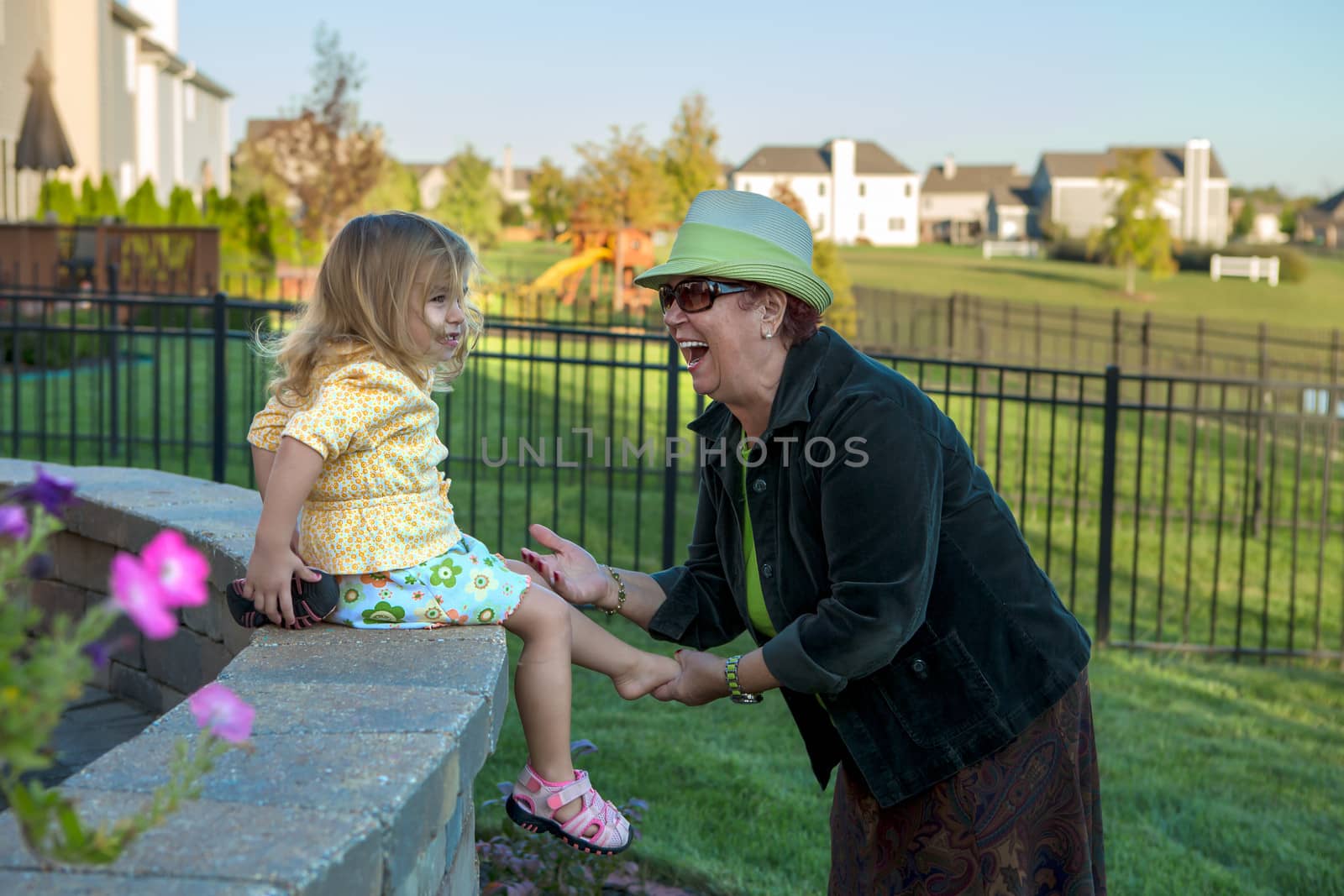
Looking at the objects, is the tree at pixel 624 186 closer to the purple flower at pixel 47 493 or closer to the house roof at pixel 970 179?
the purple flower at pixel 47 493

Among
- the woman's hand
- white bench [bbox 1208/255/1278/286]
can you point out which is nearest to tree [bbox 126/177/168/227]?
the woman's hand

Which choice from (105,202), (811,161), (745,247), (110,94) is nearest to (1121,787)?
(745,247)

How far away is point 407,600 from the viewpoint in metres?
2.77

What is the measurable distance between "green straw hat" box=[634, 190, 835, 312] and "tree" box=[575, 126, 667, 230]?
25.6 m

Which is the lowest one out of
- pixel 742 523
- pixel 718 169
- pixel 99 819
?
pixel 99 819

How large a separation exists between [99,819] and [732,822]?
9.35 feet

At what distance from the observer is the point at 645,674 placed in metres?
2.83

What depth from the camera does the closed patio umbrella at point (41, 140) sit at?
20.4 m

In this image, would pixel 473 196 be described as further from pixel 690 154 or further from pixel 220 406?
pixel 220 406

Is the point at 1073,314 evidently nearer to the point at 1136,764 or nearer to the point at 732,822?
the point at 1136,764

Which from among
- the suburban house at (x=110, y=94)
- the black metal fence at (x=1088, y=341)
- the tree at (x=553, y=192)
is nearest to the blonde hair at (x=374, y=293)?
the black metal fence at (x=1088, y=341)

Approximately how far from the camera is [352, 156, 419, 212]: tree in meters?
Answer: 42.3

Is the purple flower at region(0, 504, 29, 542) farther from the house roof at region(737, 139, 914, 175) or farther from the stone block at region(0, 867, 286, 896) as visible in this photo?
the house roof at region(737, 139, 914, 175)

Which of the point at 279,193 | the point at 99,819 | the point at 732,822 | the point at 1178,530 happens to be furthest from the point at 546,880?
the point at 279,193
